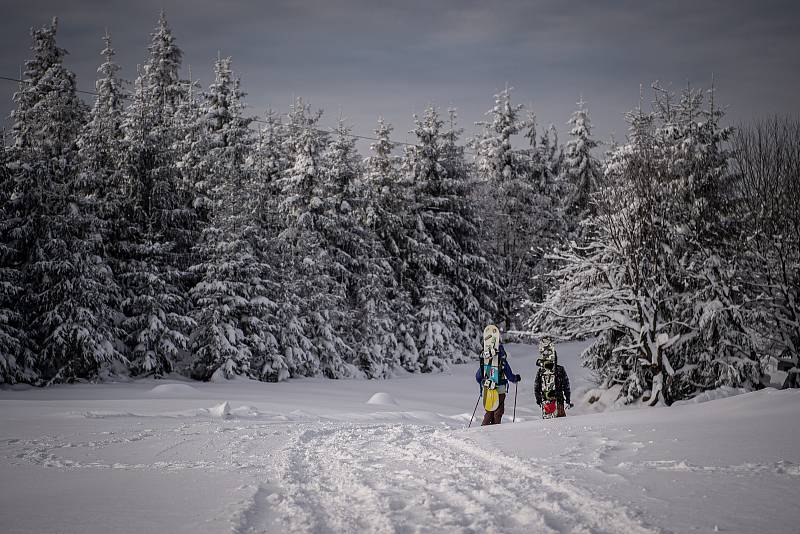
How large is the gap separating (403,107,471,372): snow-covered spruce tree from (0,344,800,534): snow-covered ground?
19401mm

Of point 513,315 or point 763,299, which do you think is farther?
point 513,315

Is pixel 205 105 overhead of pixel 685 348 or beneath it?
overhead

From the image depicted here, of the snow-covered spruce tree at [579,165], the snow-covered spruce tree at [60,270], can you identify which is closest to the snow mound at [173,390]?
the snow-covered spruce tree at [60,270]

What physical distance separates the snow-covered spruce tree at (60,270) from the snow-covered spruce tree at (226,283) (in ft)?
10.3

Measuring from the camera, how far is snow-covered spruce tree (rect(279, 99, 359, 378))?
2536 cm

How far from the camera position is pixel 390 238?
31.4m

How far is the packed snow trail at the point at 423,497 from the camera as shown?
4.33 meters

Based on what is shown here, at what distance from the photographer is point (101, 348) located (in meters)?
19.0

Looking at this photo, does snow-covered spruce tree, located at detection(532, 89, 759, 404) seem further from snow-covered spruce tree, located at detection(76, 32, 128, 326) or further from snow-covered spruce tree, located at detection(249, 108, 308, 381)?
snow-covered spruce tree, located at detection(76, 32, 128, 326)

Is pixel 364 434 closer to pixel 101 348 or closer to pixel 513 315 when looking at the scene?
pixel 101 348

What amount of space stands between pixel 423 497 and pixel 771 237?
12.9 metres

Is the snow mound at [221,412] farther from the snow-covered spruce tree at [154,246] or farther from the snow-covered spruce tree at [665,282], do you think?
the snow-covered spruce tree at [154,246]

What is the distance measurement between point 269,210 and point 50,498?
22.0 meters

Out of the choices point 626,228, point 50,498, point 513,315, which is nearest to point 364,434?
point 50,498
